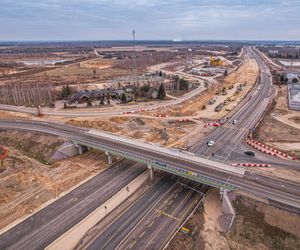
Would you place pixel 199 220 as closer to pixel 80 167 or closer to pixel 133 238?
pixel 133 238

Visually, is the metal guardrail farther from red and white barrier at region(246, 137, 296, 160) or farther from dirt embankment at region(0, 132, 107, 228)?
red and white barrier at region(246, 137, 296, 160)

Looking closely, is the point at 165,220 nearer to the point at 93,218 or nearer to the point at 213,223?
the point at 213,223

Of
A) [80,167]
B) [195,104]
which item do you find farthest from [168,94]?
[80,167]

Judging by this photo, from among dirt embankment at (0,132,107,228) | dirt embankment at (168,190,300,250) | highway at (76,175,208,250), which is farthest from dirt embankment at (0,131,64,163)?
dirt embankment at (168,190,300,250)

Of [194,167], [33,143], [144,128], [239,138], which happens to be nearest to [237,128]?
[239,138]

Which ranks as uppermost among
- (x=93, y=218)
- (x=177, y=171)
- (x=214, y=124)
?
(x=177, y=171)
